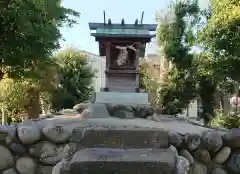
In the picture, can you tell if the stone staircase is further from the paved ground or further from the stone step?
the paved ground

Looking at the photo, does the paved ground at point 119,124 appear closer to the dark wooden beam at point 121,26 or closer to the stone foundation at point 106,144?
the stone foundation at point 106,144

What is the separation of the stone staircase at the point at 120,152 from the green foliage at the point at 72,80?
56.6 ft

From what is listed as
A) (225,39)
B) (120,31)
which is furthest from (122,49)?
(225,39)

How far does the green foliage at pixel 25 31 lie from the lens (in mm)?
10367

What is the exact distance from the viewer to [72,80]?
2167cm

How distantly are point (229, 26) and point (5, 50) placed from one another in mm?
7652

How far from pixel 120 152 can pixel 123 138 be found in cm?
25

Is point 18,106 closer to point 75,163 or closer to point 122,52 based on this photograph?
point 122,52

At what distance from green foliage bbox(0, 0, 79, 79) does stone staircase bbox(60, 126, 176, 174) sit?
741 centimetres

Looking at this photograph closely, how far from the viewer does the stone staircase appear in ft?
10.5

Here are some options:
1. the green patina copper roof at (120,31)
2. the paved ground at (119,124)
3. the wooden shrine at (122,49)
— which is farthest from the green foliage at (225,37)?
the paved ground at (119,124)

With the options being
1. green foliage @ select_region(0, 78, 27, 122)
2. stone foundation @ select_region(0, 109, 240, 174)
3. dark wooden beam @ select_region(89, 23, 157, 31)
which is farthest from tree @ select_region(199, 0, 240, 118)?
green foliage @ select_region(0, 78, 27, 122)

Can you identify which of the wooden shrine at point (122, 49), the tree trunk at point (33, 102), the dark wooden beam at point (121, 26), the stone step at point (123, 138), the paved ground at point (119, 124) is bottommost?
the tree trunk at point (33, 102)

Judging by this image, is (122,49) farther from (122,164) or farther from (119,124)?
(122,164)
